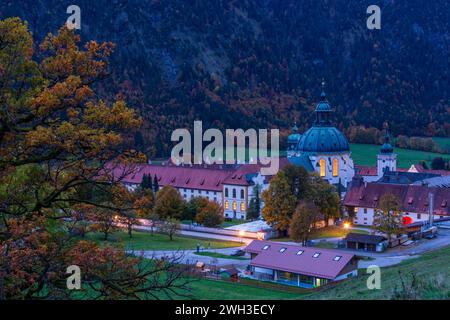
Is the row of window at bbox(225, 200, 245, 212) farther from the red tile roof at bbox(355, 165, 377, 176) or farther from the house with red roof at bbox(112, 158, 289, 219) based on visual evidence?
the red tile roof at bbox(355, 165, 377, 176)

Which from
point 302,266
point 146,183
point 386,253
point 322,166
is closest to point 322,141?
point 322,166

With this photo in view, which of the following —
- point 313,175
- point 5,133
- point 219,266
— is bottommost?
point 219,266

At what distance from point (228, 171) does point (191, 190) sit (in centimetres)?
553

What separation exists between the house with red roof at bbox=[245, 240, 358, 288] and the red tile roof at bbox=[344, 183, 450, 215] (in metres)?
→ 24.4

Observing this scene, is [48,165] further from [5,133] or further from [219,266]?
[219,266]

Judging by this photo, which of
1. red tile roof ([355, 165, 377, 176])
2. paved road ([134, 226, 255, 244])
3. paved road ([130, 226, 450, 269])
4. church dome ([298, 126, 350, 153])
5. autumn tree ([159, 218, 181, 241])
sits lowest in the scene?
paved road ([134, 226, 255, 244])

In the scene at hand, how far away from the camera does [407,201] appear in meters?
69.4

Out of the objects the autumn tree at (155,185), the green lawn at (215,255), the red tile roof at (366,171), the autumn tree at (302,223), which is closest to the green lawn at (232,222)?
the autumn tree at (155,185)

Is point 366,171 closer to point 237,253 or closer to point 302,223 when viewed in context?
point 302,223

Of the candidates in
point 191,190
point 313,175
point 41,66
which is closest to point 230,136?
point 191,190

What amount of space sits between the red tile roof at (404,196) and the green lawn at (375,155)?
56961mm

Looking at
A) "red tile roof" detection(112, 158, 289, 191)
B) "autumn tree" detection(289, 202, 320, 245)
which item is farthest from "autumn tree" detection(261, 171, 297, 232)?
"red tile roof" detection(112, 158, 289, 191)

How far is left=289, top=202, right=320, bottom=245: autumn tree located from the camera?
58.2 m

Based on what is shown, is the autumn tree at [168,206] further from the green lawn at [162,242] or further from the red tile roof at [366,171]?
the red tile roof at [366,171]
